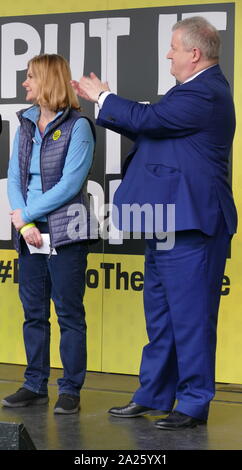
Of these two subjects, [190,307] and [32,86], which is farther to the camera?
[32,86]

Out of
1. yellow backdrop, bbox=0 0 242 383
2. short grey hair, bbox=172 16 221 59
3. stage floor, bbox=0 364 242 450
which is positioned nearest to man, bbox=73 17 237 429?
short grey hair, bbox=172 16 221 59

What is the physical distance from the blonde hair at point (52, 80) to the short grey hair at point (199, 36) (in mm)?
607

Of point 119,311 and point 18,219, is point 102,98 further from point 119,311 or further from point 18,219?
point 119,311

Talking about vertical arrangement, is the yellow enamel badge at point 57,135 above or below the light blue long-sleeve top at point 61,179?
above

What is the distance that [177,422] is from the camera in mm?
3682

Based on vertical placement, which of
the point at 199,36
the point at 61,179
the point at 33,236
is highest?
the point at 199,36

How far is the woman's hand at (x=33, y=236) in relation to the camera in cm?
391

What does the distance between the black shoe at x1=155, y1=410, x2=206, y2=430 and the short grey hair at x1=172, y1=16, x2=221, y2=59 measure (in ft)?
4.93

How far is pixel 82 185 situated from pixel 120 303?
110cm

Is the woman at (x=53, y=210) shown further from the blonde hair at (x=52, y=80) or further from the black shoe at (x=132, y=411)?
the black shoe at (x=132, y=411)

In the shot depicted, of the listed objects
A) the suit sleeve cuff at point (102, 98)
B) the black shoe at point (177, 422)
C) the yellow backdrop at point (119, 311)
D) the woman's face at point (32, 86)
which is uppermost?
the woman's face at point (32, 86)

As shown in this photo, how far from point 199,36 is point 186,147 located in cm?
46

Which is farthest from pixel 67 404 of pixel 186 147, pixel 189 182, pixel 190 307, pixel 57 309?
pixel 186 147

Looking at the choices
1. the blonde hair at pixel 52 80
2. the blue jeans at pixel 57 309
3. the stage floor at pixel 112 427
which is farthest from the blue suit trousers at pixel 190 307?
the blonde hair at pixel 52 80
